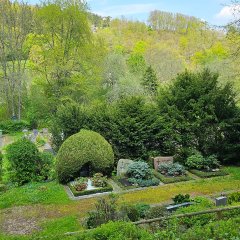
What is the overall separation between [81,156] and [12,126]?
2284cm

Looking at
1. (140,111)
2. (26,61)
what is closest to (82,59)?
(26,61)

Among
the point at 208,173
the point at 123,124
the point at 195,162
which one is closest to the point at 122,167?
the point at 123,124

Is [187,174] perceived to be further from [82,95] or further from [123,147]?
[82,95]

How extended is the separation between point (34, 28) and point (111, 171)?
85.2ft

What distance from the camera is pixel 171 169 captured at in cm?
1761

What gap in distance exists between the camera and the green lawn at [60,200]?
38.8ft

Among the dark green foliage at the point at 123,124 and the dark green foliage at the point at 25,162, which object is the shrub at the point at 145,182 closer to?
the dark green foliage at the point at 123,124

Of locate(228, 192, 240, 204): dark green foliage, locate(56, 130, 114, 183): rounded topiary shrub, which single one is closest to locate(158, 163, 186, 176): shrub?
locate(56, 130, 114, 183): rounded topiary shrub

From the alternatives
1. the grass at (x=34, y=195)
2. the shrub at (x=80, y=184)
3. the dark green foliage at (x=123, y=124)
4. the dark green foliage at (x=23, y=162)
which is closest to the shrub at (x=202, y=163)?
the dark green foliage at (x=123, y=124)

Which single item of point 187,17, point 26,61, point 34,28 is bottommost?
point 26,61

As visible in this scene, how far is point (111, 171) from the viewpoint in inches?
704

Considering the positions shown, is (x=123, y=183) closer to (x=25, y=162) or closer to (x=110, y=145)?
(x=110, y=145)

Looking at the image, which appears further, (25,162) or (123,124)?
(123,124)

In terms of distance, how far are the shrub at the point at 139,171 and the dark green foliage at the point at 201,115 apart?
3644mm
